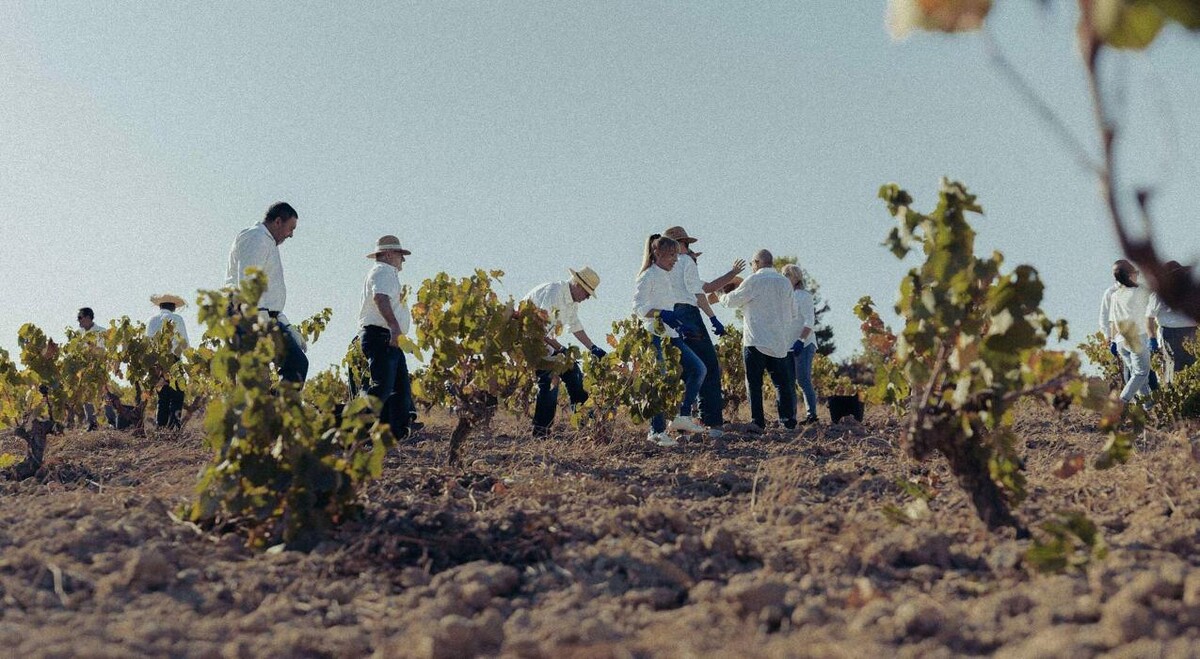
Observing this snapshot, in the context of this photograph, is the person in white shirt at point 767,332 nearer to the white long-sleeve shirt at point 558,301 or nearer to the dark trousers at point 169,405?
the white long-sleeve shirt at point 558,301

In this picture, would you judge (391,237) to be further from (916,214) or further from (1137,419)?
(1137,419)

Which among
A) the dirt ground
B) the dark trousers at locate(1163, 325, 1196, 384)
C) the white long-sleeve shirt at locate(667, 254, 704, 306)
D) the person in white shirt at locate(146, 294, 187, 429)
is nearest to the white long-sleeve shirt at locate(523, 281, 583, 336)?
the white long-sleeve shirt at locate(667, 254, 704, 306)

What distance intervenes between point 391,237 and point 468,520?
3384mm

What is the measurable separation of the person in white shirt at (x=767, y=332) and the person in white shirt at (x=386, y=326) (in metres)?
2.77

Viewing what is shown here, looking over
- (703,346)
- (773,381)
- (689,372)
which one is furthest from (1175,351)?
(689,372)

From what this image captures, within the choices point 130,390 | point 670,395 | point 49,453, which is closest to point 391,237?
point 670,395

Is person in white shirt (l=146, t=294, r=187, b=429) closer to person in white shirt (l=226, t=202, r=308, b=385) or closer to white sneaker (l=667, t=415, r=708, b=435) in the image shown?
person in white shirt (l=226, t=202, r=308, b=385)

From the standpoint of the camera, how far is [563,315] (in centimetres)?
738

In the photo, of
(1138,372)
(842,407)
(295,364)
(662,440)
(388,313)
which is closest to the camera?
(295,364)

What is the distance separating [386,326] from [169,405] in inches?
195

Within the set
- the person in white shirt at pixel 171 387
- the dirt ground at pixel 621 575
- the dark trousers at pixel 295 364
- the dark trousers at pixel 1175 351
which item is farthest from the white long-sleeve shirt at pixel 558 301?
the dark trousers at pixel 1175 351

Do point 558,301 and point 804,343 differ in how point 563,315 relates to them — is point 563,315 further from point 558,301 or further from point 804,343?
point 804,343

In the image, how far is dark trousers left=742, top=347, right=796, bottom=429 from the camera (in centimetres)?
780

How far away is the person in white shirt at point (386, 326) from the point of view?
20.5ft
